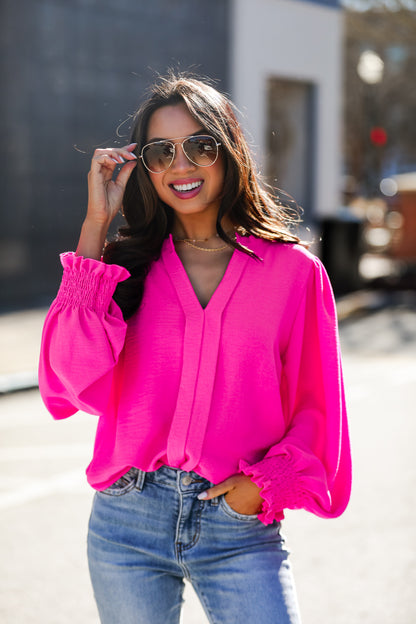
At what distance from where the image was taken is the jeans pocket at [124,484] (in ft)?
6.97

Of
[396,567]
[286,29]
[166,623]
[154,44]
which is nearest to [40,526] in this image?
[396,567]

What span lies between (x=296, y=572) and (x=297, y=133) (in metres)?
14.5

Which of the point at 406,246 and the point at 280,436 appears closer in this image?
the point at 280,436

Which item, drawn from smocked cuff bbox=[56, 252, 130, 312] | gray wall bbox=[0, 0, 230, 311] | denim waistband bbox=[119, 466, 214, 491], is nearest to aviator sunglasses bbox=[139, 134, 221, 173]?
smocked cuff bbox=[56, 252, 130, 312]

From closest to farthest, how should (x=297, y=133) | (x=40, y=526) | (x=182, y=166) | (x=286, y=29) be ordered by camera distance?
(x=182, y=166) → (x=40, y=526) → (x=286, y=29) → (x=297, y=133)

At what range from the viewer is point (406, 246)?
16.0 metres

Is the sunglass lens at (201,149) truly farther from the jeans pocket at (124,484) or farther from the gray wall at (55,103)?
the gray wall at (55,103)

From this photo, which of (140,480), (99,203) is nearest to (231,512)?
(140,480)

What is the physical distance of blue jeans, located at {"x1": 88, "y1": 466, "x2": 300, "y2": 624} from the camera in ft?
6.66

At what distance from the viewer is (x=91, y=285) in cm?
210

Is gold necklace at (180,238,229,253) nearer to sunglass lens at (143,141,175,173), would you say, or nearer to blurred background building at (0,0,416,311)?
sunglass lens at (143,141,175,173)

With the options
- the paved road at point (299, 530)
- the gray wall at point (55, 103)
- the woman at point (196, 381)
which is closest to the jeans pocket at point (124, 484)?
the woman at point (196, 381)

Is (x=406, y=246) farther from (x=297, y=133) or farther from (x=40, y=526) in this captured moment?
(x=40, y=526)

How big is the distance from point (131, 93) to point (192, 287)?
13297 millimetres
